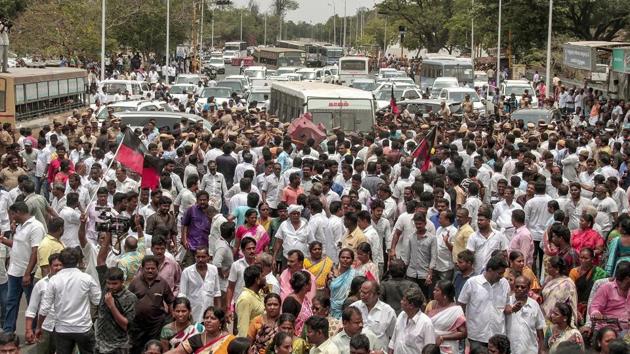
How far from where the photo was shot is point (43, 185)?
2072 cm

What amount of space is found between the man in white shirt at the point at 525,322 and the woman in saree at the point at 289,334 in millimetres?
2007

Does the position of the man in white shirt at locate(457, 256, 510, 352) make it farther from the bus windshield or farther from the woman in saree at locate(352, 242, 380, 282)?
the bus windshield

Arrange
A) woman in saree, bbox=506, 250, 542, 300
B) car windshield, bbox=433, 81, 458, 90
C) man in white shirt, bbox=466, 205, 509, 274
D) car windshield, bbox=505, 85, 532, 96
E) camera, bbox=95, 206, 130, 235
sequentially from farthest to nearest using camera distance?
1. car windshield, bbox=433, 81, 458, 90
2. car windshield, bbox=505, 85, 532, 96
3. camera, bbox=95, 206, 130, 235
4. man in white shirt, bbox=466, 205, 509, 274
5. woman in saree, bbox=506, 250, 542, 300

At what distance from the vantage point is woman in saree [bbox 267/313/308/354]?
962 centimetres

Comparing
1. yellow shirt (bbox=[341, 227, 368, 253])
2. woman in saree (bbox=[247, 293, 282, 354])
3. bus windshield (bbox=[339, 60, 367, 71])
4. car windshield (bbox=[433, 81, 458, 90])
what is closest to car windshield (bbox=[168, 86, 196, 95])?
car windshield (bbox=[433, 81, 458, 90])

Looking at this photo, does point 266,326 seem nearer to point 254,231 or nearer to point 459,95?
point 254,231

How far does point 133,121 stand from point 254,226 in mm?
13916

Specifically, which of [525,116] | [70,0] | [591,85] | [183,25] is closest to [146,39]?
[183,25]

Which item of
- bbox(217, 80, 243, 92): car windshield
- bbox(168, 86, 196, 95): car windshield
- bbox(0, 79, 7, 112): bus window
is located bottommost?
bbox(168, 86, 196, 95): car windshield

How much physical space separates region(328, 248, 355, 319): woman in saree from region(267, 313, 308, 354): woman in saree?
1.87 metres

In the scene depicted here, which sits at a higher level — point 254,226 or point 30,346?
point 254,226

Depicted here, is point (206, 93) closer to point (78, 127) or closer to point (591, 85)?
point (591, 85)

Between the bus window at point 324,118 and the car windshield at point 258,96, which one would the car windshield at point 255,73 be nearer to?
the car windshield at point 258,96

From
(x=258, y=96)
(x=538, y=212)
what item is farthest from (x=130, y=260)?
(x=258, y=96)
